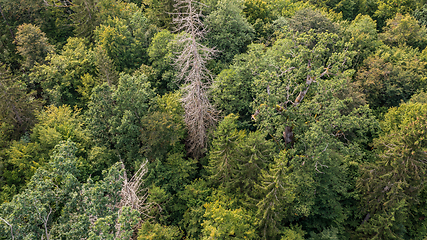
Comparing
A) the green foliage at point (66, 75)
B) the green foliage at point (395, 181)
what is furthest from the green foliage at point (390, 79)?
the green foliage at point (66, 75)

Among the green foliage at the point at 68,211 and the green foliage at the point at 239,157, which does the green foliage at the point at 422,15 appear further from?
the green foliage at the point at 68,211

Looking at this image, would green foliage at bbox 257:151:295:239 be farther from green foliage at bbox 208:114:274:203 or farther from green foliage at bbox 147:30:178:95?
green foliage at bbox 147:30:178:95

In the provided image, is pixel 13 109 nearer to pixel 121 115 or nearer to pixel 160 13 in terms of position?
pixel 121 115

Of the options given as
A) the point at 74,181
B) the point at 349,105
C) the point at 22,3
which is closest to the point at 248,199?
the point at 74,181

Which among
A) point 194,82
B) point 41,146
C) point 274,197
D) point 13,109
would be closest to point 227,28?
point 194,82

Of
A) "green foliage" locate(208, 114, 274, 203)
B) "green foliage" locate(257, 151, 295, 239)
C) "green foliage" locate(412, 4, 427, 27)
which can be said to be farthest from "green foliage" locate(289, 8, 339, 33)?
"green foliage" locate(257, 151, 295, 239)
